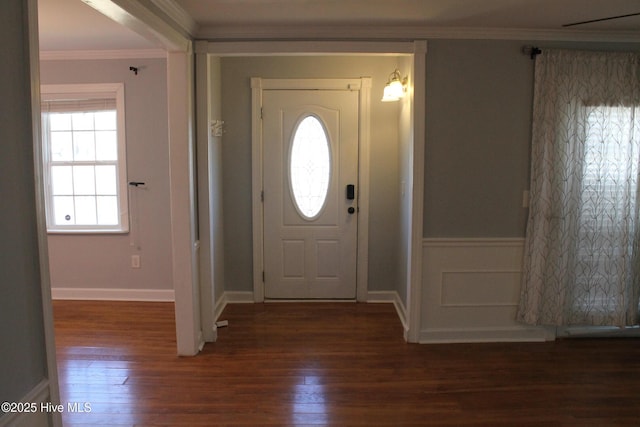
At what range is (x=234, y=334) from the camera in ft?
11.6

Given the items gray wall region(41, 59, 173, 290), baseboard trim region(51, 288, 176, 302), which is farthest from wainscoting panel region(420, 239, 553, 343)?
baseboard trim region(51, 288, 176, 302)

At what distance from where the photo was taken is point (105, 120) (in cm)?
423

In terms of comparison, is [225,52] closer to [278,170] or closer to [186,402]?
[278,170]

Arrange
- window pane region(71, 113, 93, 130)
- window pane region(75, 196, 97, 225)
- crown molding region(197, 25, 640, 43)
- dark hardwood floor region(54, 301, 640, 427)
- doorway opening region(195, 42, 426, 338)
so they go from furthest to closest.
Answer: window pane region(75, 196, 97, 225) < window pane region(71, 113, 93, 130) < doorway opening region(195, 42, 426, 338) < crown molding region(197, 25, 640, 43) < dark hardwood floor region(54, 301, 640, 427)

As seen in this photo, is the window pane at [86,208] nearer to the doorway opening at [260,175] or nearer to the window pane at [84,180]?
the window pane at [84,180]

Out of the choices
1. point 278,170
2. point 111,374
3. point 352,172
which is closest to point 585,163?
point 352,172

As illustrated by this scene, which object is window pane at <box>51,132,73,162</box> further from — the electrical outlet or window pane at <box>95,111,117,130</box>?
the electrical outlet

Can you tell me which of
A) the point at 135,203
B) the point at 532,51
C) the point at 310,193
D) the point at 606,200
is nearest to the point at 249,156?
the point at 310,193

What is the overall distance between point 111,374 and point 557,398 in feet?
9.13

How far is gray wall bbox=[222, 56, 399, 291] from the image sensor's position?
4.12 metres

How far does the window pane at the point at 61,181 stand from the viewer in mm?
A: 4309

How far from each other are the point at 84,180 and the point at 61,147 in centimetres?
38

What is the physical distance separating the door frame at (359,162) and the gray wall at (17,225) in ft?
9.08

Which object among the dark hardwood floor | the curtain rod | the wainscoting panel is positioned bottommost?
the dark hardwood floor
